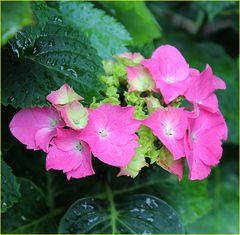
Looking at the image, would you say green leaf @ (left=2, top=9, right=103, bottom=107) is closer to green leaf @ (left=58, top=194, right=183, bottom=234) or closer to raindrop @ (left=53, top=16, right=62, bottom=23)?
raindrop @ (left=53, top=16, right=62, bottom=23)

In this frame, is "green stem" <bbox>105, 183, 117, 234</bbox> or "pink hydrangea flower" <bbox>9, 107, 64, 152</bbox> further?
"green stem" <bbox>105, 183, 117, 234</bbox>

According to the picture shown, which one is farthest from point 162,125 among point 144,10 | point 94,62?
point 144,10

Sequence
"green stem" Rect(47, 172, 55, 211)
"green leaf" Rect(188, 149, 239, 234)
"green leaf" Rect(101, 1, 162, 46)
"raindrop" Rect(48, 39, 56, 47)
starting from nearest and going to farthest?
"raindrop" Rect(48, 39, 56, 47) < "green stem" Rect(47, 172, 55, 211) < "green leaf" Rect(101, 1, 162, 46) < "green leaf" Rect(188, 149, 239, 234)

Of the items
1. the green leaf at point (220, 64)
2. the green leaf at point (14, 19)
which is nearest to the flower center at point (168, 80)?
the green leaf at point (14, 19)

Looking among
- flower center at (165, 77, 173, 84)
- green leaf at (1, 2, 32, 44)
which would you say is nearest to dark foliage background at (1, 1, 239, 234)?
green leaf at (1, 2, 32, 44)

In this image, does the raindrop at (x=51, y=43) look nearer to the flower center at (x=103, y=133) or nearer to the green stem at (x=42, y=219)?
the flower center at (x=103, y=133)

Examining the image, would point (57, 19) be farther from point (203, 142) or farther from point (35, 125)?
point (203, 142)
